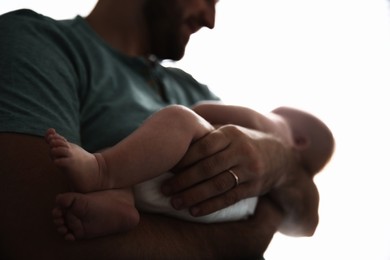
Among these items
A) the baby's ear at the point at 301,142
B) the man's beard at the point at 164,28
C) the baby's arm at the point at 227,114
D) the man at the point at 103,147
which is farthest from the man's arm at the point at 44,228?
the man's beard at the point at 164,28

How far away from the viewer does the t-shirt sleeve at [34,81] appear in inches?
22.0

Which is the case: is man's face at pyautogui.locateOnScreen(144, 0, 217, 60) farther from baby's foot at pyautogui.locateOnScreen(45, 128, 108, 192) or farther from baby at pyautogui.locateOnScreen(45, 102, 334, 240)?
baby's foot at pyautogui.locateOnScreen(45, 128, 108, 192)

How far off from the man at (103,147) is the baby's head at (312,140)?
68mm

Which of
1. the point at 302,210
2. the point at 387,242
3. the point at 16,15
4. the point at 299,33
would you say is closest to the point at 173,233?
the point at 302,210

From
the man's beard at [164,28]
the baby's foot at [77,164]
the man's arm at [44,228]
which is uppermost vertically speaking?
the man's beard at [164,28]

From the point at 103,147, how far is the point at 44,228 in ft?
0.88

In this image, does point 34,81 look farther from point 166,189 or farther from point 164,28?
point 164,28

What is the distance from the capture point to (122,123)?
0.78 metres

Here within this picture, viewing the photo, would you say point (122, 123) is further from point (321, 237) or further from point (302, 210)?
point (321, 237)

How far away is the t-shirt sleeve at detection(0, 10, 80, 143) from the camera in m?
0.56

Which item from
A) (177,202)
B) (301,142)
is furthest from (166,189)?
(301,142)

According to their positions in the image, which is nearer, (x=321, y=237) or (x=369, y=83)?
(x=321, y=237)

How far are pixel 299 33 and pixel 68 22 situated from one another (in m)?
1.21

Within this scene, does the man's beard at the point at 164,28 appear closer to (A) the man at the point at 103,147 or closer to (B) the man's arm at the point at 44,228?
(A) the man at the point at 103,147
